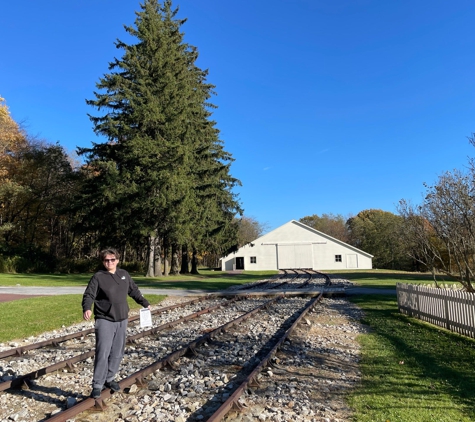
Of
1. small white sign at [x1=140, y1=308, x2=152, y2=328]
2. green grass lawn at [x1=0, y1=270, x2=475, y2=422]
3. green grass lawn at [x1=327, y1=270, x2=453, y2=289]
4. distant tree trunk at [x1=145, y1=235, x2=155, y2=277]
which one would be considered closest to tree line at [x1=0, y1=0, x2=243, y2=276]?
distant tree trunk at [x1=145, y1=235, x2=155, y2=277]

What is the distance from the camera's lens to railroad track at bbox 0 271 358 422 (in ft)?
15.3

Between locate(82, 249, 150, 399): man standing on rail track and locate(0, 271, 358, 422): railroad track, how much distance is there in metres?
0.27

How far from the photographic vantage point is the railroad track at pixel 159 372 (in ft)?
15.3

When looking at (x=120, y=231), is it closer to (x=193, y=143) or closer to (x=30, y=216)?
(x=193, y=143)

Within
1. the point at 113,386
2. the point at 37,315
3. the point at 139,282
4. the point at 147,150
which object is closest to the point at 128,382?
the point at 113,386

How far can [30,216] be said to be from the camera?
43.7 m

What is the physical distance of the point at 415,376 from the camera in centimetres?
608

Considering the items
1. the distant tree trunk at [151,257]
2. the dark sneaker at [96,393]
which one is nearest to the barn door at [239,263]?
the distant tree trunk at [151,257]

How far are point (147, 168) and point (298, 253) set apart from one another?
32.2 metres

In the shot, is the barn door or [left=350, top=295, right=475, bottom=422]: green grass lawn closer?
[left=350, top=295, right=475, bottom=422]: green grass lawn

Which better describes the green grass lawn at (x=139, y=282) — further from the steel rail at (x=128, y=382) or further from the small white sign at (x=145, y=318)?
the small white sign at (x=145, y=318)

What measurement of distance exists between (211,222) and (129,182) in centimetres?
973

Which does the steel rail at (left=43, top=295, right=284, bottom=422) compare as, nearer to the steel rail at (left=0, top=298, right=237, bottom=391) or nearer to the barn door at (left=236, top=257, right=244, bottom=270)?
the steel rail at (left=0, top=298, right=237, bottom=391)

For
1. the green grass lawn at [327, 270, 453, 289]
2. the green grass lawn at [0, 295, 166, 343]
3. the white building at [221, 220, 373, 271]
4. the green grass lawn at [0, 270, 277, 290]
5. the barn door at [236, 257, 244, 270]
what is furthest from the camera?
the barn door at [236, 257, 244, 270]
